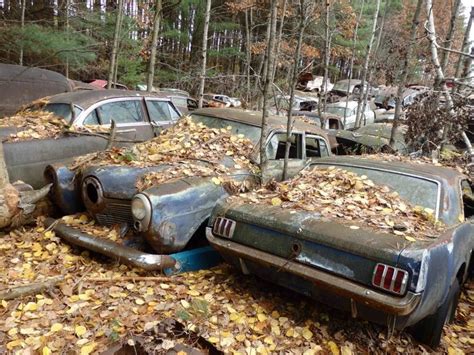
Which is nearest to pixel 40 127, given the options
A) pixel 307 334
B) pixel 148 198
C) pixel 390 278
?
pixel 148 198

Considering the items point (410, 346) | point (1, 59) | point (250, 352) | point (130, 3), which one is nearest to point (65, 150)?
point (250, 352)

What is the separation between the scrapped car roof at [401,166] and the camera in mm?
4059

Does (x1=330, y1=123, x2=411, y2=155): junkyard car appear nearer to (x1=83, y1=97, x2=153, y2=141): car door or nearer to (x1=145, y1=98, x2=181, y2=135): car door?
(x1=145, y1=98, x2=181, y2=135): car door

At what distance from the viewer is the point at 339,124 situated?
544 inches

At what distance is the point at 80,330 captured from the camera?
3.05 meters

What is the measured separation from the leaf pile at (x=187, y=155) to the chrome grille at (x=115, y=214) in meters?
0.30

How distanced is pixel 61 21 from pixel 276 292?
15.5 m

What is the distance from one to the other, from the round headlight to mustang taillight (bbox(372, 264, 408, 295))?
2.11m

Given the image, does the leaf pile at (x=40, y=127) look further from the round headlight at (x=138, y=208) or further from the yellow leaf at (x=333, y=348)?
the yellow leaf at (x=333, y=348)

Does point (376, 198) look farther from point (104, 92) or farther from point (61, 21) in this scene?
point (61, 21)

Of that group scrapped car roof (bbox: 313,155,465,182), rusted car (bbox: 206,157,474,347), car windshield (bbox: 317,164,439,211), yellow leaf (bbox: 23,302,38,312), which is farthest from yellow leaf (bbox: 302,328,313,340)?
yellow leaf (bbox: 23,302,38,312)

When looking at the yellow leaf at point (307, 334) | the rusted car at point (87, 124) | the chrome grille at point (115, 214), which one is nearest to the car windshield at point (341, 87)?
the rusted car at point (87, 124)

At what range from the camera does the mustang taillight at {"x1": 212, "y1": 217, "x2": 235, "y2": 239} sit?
373 centimetres

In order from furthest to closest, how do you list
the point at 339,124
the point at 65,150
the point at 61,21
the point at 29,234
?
1. the point at 61,21
2. the point at 339,124
3. the point at 65,150
4. the point at 29,234
